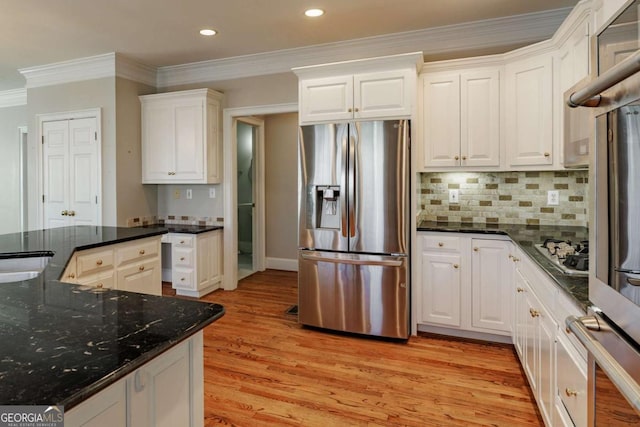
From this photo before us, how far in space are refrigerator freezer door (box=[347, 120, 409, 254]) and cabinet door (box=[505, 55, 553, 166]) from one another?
0.84 m

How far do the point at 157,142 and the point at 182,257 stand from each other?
136 cm

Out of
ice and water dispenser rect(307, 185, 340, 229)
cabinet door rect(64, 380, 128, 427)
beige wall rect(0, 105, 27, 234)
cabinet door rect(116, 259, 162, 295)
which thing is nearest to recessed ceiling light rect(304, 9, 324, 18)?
ice and water dispenser rect(307, 185, 340, 229)

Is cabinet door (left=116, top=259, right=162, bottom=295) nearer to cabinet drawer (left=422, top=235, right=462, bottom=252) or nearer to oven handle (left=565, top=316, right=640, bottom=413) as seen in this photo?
cabinet drawer (left=422, top=235, right=462, bottom=252)

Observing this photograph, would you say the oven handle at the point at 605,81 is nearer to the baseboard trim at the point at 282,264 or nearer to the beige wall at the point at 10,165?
the baseboard trim at the point at 282,264

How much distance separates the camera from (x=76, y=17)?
3.13 m

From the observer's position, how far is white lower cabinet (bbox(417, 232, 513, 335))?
9.47 feet

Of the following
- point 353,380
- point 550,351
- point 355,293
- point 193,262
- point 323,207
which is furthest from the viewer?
point 193,262

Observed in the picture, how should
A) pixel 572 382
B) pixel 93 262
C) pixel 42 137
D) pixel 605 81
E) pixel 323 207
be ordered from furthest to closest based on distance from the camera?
pixel 42 137 < pixel 323 207 < pixel 93 262 < pixel 572 382 < pixel 605 81

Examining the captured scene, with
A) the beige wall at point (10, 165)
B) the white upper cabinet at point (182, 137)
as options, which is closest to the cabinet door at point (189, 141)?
the white upper cabinet at point (182, 137)

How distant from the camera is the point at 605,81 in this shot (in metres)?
0.82

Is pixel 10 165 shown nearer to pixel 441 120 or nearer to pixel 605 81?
pixel 441 120

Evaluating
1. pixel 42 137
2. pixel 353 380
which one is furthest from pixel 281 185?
pixel 353 380

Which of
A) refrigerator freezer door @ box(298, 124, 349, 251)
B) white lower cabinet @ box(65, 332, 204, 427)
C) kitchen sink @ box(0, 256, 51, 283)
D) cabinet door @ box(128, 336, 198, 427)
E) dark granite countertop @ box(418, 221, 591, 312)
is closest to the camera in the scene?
white lower cabinet @ box(65, 332, 204, 427)

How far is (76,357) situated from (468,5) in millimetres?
3285
